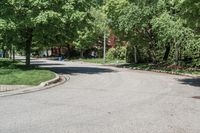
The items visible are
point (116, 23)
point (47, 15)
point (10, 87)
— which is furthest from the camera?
point (116, 23)

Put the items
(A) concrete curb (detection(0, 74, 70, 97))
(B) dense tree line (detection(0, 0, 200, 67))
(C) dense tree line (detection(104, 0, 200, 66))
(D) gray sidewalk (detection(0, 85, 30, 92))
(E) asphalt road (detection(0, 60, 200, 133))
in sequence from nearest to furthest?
(E) asphalt road (detection(0, 60, 200, 133))
(A) concrete curb (detection(0, 74, 70, 97))
(D) gray sidewalk (detection(0, 85, 30, 92))
(B) dense tree line (detection(0, 0, 200, 67))
(C) dense tree line (detection(104, 0, 200, 66))

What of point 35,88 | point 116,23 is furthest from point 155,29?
point 35,88

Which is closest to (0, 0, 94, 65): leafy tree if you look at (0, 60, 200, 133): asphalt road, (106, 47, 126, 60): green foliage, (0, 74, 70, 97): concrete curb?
(0, 74, 70, 97): concrete curb

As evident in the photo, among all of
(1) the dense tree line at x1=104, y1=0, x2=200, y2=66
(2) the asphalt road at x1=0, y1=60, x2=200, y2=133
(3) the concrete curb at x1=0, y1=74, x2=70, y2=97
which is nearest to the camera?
(2) the asphalt road at x1=0, y1=60, x2=200, y2=133

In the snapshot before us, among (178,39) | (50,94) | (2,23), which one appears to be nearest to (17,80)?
(50,94)

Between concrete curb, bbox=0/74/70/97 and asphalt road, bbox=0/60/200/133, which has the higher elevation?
concrete curb, bbox=0/74/70/97

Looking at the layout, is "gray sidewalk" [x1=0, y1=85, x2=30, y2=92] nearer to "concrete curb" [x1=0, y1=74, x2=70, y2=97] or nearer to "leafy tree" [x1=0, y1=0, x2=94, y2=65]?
"concrete curb" [x1=0, y1=74, x2=70, y2=97]

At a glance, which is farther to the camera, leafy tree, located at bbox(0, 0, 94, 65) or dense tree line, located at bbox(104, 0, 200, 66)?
dense tree line, located at bbox(104, 0, 200, 66)

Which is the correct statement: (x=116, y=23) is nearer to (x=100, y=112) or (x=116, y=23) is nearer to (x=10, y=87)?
(x=10, y=87)

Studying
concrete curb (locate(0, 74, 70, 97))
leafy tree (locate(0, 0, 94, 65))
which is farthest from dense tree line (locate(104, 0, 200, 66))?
concrete curb (locate(0, 74, 70, 97))

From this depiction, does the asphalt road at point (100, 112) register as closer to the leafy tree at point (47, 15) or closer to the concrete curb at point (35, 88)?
the concrete curb at point (35, 88)

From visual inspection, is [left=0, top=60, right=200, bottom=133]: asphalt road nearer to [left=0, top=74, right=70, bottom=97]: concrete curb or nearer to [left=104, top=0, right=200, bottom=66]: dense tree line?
[left=0, top=74, right=70, bottom=97]: concrete curb

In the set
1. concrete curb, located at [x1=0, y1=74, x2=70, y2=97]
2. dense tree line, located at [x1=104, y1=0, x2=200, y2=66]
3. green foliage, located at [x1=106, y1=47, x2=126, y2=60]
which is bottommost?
concrete curb, located at [x1=0, y1=74, x2=70, y2=97]

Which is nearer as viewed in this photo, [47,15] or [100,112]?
[100,112]
